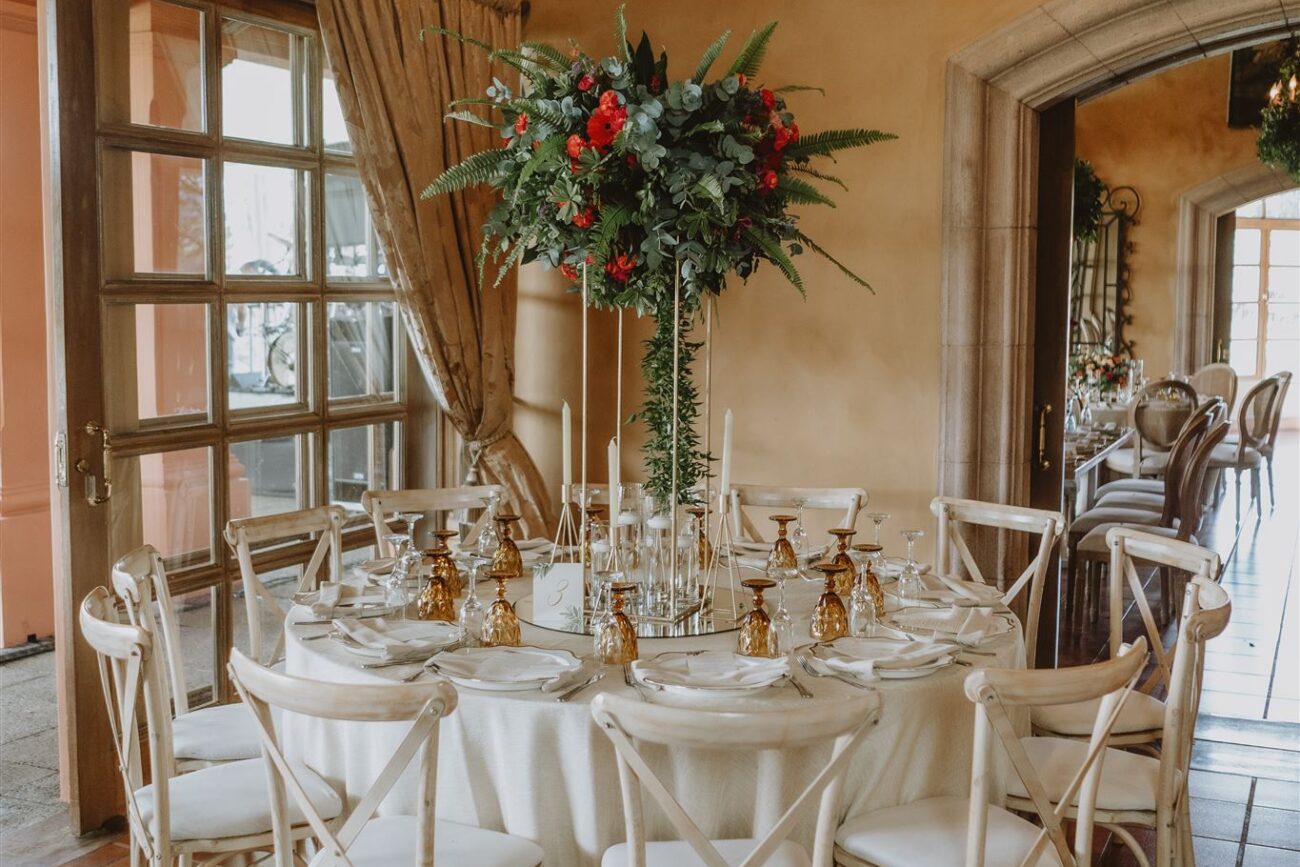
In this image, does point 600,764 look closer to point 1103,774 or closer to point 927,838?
point 927,838

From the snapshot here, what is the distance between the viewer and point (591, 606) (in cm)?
311

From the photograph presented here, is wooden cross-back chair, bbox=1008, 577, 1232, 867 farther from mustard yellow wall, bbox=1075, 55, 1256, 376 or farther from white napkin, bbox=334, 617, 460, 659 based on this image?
mustard yellow wall, bbox=1075, 55, 1256, 376

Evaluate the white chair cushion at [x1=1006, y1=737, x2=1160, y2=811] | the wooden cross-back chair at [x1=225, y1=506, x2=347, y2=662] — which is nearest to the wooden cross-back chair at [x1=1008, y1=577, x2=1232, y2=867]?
the white chair cushion at [x1=1006, y1=737, x2=1160, y2=811]

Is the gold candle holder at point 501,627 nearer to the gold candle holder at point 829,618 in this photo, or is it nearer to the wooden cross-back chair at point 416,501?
the gold candle holder at point 829,618

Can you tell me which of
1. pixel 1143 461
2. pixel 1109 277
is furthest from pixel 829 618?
pixel 1109 277

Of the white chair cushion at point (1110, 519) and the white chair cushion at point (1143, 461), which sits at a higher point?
the white chair cushion at point (1143, 461)

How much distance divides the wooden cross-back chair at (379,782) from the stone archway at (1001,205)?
8.83ft

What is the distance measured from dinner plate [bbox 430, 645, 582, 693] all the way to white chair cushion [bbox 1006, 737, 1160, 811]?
3.32 feet

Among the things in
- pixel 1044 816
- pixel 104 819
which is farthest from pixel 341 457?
pixel 1044 816

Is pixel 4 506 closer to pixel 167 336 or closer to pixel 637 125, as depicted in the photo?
pixel 167 336

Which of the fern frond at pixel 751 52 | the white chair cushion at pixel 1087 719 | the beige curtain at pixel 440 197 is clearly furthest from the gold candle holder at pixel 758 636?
the beige curtain at pixel 440 197

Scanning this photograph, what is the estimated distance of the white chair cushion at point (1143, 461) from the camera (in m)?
8.05

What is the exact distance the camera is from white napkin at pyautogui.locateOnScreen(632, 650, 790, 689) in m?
2.49

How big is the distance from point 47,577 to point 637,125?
426 centimetres
